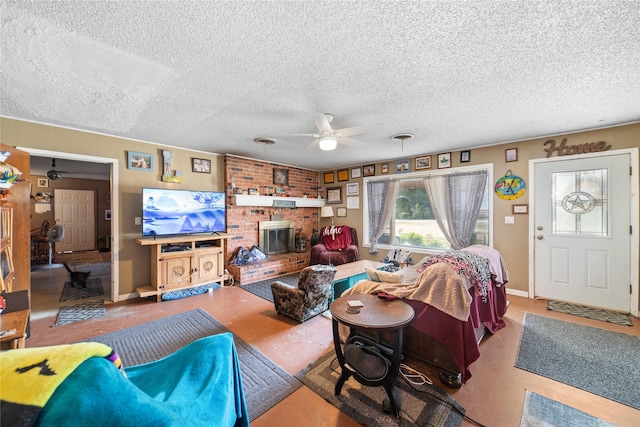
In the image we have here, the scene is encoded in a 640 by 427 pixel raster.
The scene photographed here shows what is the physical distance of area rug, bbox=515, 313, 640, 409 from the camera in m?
1.78

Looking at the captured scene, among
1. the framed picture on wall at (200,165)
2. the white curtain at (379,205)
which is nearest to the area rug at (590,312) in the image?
the white curtain at (379,205)

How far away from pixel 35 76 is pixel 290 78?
1.93m

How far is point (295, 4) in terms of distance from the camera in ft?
4.20

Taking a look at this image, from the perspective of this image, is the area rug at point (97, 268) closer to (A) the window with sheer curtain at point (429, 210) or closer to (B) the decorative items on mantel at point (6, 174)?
(B) the decorative items on mantel at point (6, 174)

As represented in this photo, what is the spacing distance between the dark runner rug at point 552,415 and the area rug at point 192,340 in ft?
4.84

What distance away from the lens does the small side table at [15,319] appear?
1.22m

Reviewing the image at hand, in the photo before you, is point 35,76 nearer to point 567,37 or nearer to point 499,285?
point 567,37

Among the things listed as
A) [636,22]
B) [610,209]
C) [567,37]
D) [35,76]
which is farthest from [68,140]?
[610,209]

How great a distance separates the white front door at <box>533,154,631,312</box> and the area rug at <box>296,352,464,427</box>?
297 centimetres

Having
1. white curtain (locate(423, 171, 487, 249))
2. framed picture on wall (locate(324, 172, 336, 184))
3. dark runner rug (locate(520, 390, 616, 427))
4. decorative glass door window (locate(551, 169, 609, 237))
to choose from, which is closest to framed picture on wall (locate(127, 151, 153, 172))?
framed picture on wall (locate(324, 172, 336, 184))

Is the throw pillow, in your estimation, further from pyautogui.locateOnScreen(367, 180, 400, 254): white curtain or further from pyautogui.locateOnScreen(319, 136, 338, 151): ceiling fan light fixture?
pyautogui.locateOnScreen(367, 180, 400, 254): white curtain

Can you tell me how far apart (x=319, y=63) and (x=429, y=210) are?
→ 12.0 ft

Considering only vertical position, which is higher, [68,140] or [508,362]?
[68,140]

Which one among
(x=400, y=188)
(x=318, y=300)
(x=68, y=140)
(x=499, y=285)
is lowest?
(x=318, y=300)
